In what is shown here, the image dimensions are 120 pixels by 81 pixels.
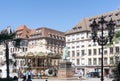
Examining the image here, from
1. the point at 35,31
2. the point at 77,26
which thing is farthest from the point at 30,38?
the point at 77,26

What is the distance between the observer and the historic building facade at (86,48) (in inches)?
3434

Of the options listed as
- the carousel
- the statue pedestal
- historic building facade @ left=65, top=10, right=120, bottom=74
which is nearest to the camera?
the statue pedestal

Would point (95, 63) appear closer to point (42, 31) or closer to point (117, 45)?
point (117, 45)

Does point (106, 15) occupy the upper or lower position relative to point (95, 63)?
upper

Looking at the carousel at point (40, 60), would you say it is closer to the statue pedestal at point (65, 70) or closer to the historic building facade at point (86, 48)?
the statue pedestal at point (65, 70)

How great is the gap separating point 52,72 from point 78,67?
43.2 m

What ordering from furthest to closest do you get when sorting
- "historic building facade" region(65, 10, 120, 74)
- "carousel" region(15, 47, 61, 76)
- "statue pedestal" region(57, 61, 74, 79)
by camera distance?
"historic building facade" region(65, 10, 120, 74) < "carousel" region(15, 47, 61, 76) < "statue pedestal" region(57, 61, 74, 79)

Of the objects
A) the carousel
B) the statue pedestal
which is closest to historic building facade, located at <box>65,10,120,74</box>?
the carousel

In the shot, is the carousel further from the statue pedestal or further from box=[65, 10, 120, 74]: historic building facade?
box=[65, 10, 120, 74]: historic building facade

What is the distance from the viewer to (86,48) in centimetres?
9331

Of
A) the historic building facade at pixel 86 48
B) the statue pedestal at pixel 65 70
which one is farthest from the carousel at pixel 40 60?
the historic building facade at pixel 86 48

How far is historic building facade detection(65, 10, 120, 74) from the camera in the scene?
87.2m

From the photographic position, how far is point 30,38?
115 metres

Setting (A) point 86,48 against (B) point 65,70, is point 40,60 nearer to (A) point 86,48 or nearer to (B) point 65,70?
(B) point 65,70
